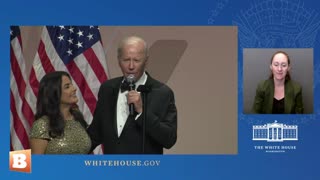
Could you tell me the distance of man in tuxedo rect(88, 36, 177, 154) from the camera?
11.2 ft

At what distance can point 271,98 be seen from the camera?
348 cm

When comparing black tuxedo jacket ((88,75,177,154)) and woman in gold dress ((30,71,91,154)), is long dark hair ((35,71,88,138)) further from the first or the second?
black tuxedo jacket ((88,75,177,154))

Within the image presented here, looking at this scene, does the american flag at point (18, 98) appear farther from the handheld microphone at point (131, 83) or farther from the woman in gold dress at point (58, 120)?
the handheld microphone at point (131, 83)

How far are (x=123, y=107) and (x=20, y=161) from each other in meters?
0.88

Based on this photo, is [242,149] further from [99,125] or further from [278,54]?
[99,125]

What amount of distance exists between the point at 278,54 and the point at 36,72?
1805 mm

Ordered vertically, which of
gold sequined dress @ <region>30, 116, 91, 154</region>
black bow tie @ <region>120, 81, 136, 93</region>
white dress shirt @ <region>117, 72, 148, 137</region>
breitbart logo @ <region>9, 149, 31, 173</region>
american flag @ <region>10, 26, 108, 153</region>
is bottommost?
breitbart logo @ <region>9, 149, 31, 173</region>

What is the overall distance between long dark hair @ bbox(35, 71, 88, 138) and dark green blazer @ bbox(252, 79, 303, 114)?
130 centimetres

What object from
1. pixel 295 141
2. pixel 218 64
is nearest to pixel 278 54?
pixel 218 64

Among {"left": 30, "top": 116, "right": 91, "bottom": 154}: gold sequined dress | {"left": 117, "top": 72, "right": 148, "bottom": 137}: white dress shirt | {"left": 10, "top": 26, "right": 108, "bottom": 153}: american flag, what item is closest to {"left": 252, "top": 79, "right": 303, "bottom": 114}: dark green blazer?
{"left": 117, "top": 72, "right": 148, "bottom": 137}: white dress shirt

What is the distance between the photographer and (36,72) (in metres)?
3.48

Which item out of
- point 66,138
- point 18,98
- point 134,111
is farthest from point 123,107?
point 18,98

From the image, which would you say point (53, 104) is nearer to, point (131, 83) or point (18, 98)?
point (18, 98)

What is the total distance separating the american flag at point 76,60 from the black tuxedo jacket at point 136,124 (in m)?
0.08
